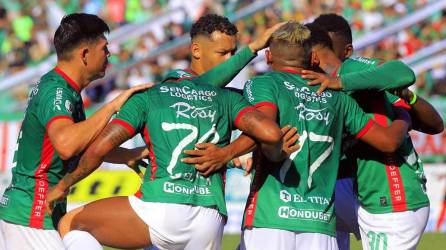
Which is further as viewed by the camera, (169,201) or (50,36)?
(50,36)

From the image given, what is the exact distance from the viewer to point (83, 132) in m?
5.42

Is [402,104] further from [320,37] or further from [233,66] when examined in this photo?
[233,66]

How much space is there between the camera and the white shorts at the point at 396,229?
6578 mm

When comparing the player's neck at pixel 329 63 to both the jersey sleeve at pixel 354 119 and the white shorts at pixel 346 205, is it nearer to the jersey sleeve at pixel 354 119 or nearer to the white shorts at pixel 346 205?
the jersey sleeve at pixel 354 119

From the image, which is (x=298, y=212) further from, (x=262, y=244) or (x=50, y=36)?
(x=50, y=36)

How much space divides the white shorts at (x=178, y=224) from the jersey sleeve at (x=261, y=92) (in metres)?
0.76

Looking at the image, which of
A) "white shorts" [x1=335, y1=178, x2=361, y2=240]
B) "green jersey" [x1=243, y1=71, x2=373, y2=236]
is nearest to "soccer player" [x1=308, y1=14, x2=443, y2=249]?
"white shorts" [x1=335, y1=178, x2=361, y2=240]

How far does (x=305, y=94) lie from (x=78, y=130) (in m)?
1.49

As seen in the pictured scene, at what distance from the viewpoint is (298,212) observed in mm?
5664

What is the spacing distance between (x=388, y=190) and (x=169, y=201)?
1.96 meters

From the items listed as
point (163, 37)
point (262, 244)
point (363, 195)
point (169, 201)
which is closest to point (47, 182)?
point (169, 201)

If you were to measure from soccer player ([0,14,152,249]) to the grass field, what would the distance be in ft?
20.3

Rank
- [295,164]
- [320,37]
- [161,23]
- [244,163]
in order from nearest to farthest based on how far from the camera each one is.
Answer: [295,164] < [244,163] < [320,37] < [161,23]

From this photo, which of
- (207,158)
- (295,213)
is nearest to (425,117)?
(295,213)
